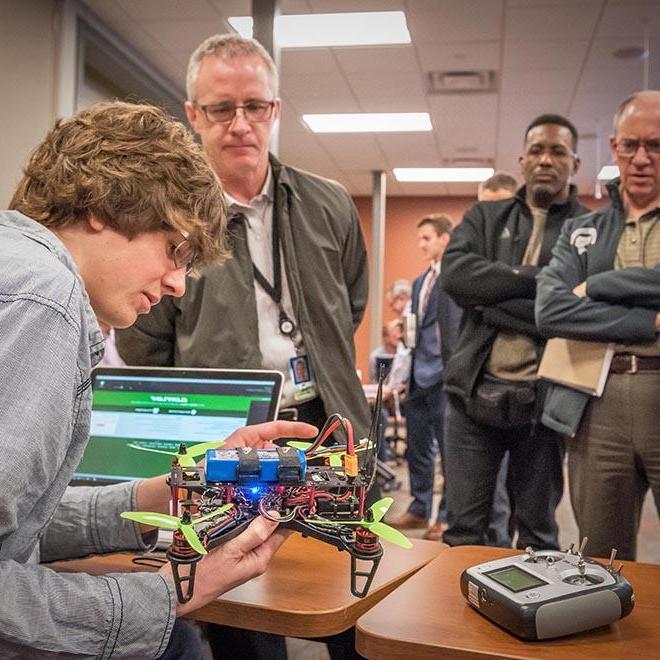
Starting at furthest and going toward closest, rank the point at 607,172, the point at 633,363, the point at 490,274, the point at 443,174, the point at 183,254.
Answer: the point at 443,174
the point at 607,172
the point at 490,274
the point at 633,363
the point at 183,254

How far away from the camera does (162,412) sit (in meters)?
1.62

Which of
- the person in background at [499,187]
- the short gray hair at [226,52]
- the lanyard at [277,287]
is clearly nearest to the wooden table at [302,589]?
the lanyard at [277,287]

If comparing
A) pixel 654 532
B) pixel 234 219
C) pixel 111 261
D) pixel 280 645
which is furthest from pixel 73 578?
pixel 654 532

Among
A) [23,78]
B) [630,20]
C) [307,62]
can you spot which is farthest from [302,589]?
[307,62]

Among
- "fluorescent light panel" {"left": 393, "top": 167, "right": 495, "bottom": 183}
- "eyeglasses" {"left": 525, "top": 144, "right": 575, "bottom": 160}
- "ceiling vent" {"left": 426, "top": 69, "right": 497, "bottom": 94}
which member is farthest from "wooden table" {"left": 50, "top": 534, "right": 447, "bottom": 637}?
"fluorescent light panel" {"left": 393, "top": 167, "right": 495, "bottom": 183}

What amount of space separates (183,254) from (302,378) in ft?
2.51

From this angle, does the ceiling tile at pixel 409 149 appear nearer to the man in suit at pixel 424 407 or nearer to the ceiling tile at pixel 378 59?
the ceiling tile at pixel 378 59

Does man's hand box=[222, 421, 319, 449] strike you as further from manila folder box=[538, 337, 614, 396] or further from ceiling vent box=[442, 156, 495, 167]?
ceiling vent box=[442, 156, 495, 167]

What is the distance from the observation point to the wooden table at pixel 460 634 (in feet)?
3.17

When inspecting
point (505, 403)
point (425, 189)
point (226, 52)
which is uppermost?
point (425, 189)

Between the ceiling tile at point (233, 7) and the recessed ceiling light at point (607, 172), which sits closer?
the ceiling tile at point (233, 7)

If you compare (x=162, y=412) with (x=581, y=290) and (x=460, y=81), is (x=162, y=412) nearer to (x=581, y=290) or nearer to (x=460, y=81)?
(x=581, y=290)

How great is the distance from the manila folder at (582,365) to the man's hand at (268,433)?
1.03 m

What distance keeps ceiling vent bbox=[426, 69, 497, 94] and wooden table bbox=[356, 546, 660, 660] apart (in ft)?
18.2
